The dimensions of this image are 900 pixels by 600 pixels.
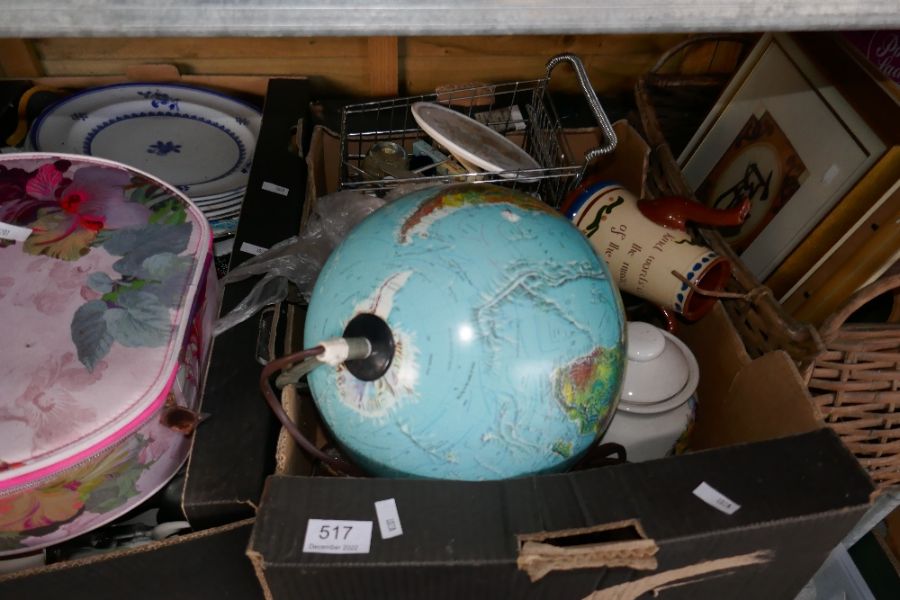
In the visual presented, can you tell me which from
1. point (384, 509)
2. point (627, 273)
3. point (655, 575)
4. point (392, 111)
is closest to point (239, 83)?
point (392, 111)

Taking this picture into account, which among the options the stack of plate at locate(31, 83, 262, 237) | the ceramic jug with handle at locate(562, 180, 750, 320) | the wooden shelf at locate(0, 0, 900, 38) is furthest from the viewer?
the stack of plate at locate(31, 83, 262, 237)

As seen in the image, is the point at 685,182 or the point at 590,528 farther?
the point at 685,182

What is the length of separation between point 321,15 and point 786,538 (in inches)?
22.2

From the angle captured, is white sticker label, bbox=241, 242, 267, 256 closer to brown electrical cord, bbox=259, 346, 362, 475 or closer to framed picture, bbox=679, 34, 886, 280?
brown electrical cord, bbox=259, 346, 362, 475

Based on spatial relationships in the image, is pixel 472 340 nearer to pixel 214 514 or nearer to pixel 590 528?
pixel 590 528

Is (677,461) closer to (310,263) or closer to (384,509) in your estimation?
(384,509)

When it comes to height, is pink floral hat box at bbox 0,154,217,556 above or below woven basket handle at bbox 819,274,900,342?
below

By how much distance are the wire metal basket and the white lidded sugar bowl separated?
0.85 ft

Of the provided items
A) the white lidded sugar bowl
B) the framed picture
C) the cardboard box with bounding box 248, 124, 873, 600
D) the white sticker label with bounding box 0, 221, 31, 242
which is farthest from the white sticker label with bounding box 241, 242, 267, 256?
the framed picture

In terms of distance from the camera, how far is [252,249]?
86 cm

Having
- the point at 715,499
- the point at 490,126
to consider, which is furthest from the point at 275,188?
the point at 715,499

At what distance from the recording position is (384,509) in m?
0.57

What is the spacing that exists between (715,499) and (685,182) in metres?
0.48

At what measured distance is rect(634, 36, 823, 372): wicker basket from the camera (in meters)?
0.77
